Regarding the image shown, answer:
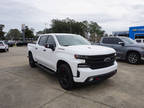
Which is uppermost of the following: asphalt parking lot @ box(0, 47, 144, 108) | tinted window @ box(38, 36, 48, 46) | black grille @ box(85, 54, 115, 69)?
tinted window @ box(38, 36, 48, 46)

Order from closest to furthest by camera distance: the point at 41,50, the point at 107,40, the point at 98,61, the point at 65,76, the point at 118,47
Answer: the point at 98,61, the point at 65,76, the point at 41,50, the point at 118,47, the point at 107,40

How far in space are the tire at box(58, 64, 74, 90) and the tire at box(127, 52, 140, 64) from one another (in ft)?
17.4

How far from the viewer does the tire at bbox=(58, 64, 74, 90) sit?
3.30 metres

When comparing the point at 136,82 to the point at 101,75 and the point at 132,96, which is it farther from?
the point at 101,75

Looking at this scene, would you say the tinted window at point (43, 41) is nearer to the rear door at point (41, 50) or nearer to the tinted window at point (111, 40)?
the rear door at point (41, 50)

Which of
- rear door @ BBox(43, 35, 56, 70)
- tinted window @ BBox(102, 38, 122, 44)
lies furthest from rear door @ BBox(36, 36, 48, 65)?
tinted window @ BBox(102, 38, 122, 44)

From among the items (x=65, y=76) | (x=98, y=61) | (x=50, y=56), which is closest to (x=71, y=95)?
(x=65, y=76)

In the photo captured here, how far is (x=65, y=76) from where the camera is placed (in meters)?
3.54

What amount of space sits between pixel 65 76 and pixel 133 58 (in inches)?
210

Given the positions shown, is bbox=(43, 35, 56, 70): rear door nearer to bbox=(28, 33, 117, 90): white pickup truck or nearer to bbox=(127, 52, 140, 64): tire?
bbox=(28, 33, 117, 90): white pickup truck

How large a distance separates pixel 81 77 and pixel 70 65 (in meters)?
0.46

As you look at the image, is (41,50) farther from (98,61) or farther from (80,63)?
(98,61)

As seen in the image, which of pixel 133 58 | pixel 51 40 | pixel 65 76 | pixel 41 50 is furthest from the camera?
pixel 133 58

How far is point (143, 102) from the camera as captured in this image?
2.86 meters
